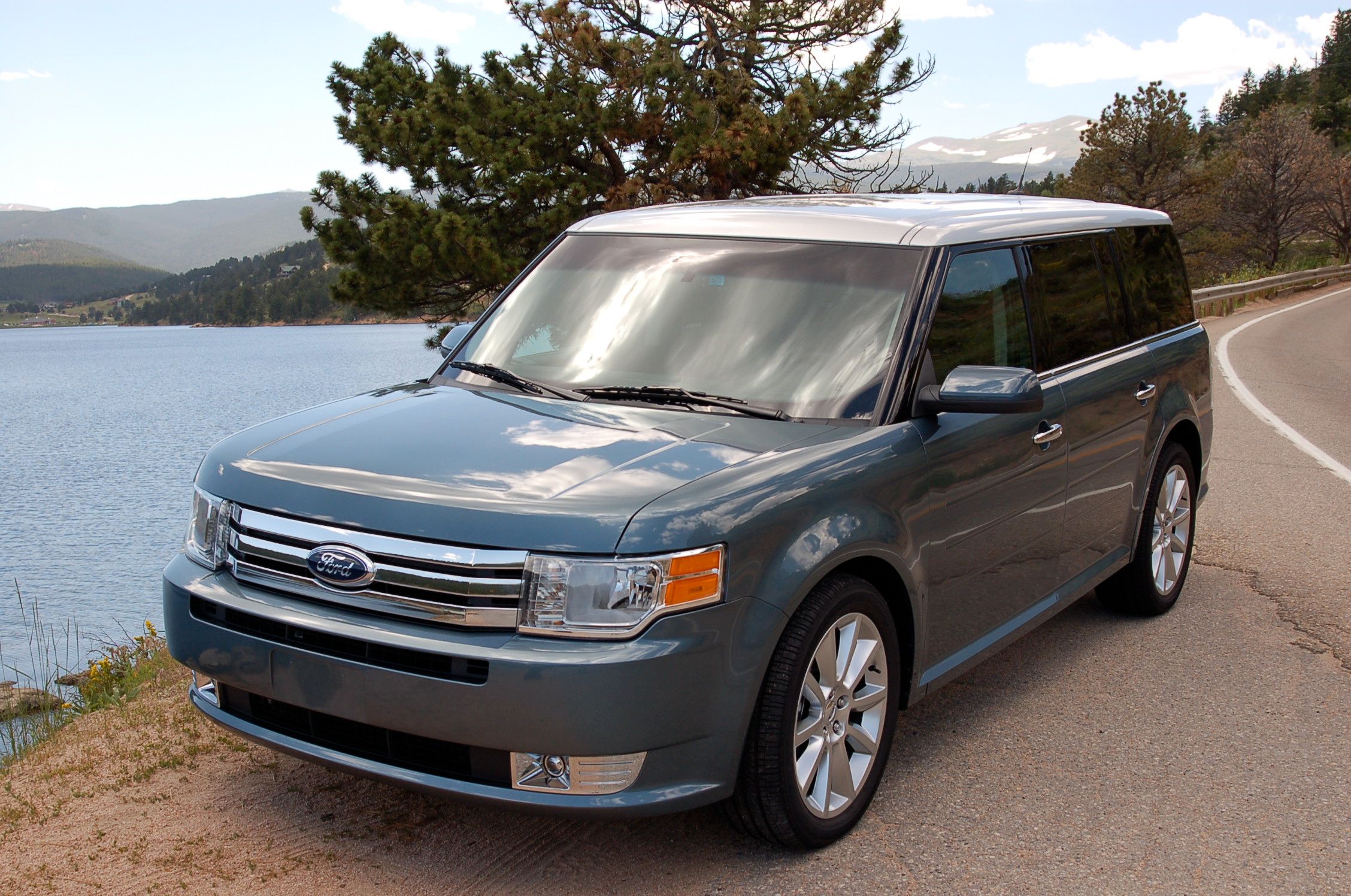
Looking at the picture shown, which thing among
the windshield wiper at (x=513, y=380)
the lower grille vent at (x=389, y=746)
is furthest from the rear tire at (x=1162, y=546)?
the lower grille vent at (x=389, y=746)

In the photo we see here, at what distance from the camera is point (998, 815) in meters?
3.72

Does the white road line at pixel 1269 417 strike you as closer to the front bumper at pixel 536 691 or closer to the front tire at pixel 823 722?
the front tire at pixel 823 722

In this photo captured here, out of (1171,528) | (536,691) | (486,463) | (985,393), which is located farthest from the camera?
(1171,528)

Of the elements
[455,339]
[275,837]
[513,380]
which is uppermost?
[455,339]

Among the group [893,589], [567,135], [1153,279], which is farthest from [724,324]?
[567,135]

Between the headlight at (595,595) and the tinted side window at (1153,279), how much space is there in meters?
3.43

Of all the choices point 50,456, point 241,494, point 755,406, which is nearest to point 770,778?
point 755,406

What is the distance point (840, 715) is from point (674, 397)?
112 cm

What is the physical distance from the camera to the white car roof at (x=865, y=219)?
420cm

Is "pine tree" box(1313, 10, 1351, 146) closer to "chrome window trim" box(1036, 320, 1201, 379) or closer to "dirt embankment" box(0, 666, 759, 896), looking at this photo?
"chrome window trim" box(1036, 320, 1201, 379)

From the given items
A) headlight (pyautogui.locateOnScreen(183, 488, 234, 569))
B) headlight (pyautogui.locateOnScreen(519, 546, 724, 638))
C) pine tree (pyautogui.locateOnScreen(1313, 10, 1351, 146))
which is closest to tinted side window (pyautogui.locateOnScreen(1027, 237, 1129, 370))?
headlight (pyautogui.locateOnScreen(519, 546, 724, 638))

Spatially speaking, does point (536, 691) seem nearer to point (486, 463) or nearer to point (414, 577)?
point (414, 577)

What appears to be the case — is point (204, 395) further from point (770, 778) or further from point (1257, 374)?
point (770, 778)

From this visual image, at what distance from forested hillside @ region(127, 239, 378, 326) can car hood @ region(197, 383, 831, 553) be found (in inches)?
4049
